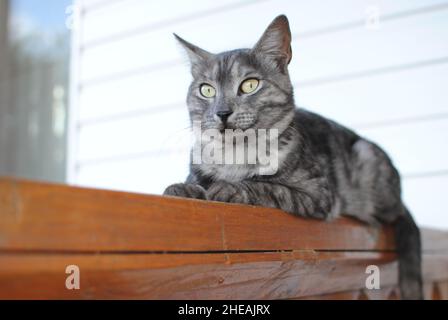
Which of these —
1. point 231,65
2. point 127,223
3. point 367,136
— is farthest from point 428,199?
point 127,223

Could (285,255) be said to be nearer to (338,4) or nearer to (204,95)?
(204,95)

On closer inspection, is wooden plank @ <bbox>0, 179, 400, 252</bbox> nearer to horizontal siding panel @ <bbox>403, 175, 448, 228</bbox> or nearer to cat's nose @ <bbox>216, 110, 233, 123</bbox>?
cat's nose @ <bbox>216, 110, 233, 123</bbox>

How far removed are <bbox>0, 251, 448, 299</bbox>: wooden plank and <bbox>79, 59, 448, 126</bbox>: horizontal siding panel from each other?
2.62 ft

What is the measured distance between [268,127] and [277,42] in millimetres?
203

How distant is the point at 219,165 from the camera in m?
1.33

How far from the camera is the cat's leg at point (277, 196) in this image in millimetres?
1121

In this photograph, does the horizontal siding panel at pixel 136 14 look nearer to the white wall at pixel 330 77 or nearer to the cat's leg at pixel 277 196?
the white wall at pixel 330 77

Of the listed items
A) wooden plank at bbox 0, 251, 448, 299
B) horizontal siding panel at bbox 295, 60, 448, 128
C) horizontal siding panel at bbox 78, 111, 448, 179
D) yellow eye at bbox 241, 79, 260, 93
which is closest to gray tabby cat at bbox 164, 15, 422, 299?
Result: yellow eye at bbox 241, 79, 260, 93

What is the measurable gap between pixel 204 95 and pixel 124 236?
2.11 ft

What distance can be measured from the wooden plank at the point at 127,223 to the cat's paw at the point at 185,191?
124 mm

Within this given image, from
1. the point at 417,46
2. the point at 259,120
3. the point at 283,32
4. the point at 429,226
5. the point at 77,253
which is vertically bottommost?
the point at 77,253

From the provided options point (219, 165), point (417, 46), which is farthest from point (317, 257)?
point (417, 46)

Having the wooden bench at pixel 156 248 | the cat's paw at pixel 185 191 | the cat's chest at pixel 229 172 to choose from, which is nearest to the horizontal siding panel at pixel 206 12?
the cat's chest at pixel 229 172

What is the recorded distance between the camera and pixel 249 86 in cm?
129
